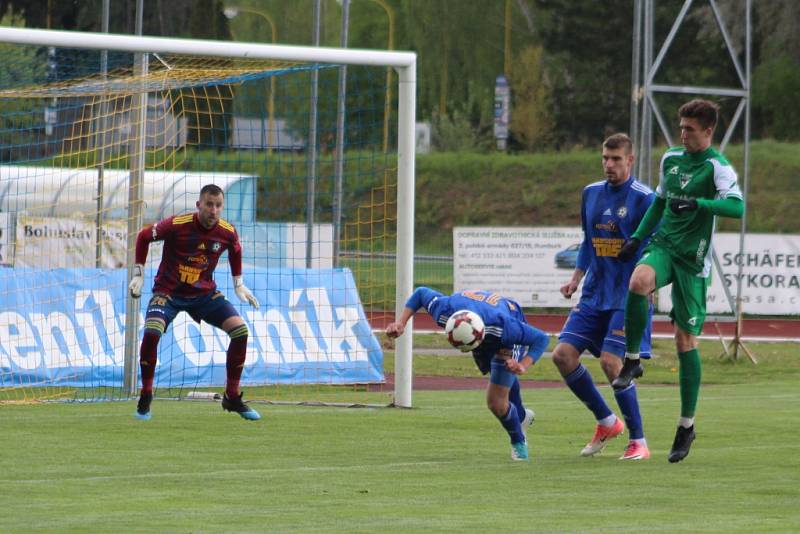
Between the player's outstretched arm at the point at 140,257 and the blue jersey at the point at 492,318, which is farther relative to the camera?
the player's outstretched arm at the point at 140,257

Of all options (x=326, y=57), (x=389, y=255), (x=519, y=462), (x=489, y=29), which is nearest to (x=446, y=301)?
(x=519, y=462)

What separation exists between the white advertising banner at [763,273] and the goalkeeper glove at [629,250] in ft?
54.7

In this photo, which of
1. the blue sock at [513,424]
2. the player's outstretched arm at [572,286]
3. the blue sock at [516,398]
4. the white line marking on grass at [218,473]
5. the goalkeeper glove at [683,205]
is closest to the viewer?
the white line marking on grass at [218,473]

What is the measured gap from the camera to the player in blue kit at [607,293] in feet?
34.2

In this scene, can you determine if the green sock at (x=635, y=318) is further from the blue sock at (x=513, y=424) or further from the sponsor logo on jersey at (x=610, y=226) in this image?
the blue sock at (x=513, y=424)

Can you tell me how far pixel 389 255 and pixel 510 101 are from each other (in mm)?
40886

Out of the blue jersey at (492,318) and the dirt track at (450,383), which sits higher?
the blue jersey at (492,318)

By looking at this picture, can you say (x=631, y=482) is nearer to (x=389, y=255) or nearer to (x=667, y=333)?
(x=389, y=255)

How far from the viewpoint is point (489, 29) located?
6850cm

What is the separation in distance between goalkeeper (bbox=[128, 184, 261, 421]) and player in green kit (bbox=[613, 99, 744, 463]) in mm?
4052

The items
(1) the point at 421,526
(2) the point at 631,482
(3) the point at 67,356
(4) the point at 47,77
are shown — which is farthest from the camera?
(4) the point at 47,77

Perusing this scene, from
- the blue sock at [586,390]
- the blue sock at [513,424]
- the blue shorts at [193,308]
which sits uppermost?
the blue shorts at [193,308]

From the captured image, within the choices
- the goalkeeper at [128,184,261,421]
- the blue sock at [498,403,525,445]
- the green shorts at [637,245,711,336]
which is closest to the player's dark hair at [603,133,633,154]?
the green shorts at [637,245,711,336]

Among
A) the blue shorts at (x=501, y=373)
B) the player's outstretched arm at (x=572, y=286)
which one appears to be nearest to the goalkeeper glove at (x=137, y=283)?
the blue shorts at (x=501, y=373)
